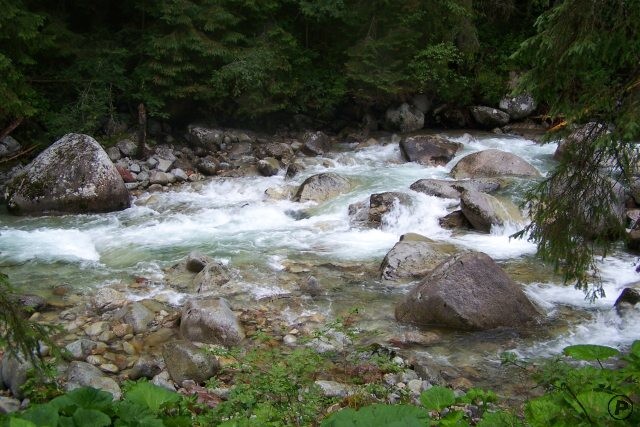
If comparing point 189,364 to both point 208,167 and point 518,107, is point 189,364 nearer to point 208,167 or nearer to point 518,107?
point 208,167

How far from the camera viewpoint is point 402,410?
2453mm

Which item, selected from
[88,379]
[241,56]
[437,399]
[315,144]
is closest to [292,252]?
[88,379]

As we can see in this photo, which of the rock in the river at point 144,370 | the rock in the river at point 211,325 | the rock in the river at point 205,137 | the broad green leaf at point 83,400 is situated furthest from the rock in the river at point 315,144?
the broad green leaf at point 83,400

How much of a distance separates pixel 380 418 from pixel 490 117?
17.2 meters

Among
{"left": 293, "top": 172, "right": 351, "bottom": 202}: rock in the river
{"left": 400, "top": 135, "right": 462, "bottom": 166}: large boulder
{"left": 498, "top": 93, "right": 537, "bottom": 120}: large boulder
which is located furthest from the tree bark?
{"left": 498, "top": 93, "right": 537, "bottom": 120}: large boulder

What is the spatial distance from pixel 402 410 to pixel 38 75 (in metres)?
15.1

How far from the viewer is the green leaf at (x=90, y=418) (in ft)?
7.97

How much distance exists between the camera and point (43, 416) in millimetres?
2400

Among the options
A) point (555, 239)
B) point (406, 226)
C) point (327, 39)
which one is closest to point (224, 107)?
point (327, 39)

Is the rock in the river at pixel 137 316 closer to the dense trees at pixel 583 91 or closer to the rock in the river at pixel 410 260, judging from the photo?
the rock in the river at pixel 410 260

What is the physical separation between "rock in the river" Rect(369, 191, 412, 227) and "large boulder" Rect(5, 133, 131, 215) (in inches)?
207

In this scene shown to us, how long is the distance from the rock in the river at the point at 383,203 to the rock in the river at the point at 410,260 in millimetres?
2010

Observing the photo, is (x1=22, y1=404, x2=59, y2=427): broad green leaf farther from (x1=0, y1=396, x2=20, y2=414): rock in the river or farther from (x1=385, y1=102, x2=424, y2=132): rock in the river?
(x1=385, y1=102, x2=424, y2=132): rock in the river

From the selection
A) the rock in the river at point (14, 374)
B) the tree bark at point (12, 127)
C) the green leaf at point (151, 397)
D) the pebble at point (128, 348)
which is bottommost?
the pebble at point (128, 348)
